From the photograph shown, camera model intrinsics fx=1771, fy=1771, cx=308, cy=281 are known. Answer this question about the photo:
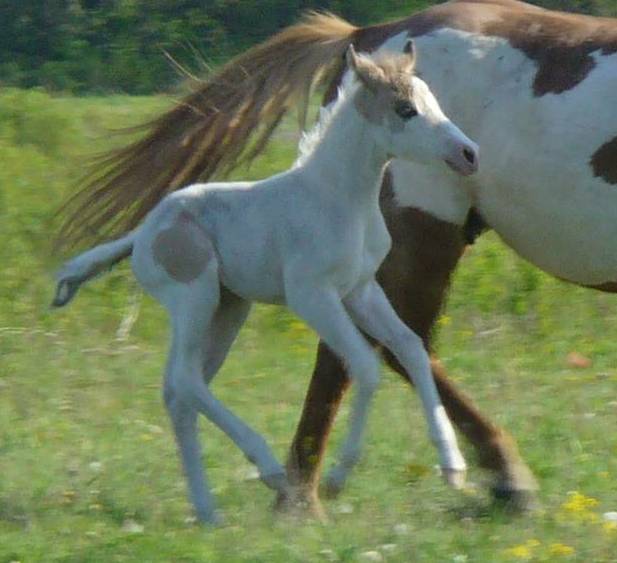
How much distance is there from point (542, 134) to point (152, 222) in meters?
1.34

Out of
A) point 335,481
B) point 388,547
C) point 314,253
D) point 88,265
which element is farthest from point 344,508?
point 88,265

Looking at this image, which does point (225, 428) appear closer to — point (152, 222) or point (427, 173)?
point (152, 222)

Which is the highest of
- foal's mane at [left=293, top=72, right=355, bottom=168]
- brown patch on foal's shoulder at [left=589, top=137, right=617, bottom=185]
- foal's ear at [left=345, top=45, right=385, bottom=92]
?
foal's ear at [left=345, top=45, right=385, bottom=92]

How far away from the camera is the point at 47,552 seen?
4.47 meters

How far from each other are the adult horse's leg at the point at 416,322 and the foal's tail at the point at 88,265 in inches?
34.6

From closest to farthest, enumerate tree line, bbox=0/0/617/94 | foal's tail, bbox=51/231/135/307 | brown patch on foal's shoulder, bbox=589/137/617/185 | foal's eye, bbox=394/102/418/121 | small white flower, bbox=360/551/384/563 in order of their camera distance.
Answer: small white flower, bbox=360/551/384/563 → foal's eye, bbox=394/102/418/121 → foal's tail, bbox=51/231/135/307 → brown patch on foal's shoulder, bbox=589/137/617/185 → tree line, bbox=0/0/617/94

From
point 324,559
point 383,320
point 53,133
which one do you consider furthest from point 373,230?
point 53,133

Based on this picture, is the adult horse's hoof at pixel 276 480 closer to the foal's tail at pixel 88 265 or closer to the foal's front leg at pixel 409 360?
the foal's front leg at pixel 409 360

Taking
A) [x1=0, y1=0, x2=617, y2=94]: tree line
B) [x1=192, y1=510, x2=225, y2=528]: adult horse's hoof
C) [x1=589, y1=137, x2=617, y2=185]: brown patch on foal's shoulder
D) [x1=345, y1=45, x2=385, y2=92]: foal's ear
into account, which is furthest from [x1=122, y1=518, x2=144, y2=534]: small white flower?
[x1=0, y1=0, x2=617, y2=94]: tree line

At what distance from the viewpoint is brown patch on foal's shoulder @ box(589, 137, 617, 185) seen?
5.42m

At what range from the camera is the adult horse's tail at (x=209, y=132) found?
5.86m

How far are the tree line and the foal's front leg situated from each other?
17727 mm

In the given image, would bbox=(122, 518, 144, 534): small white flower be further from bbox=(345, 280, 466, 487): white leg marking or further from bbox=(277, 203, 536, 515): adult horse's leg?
bbox=(345, 280, 466, 487): white leg marking

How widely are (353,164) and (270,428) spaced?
1775 mm
